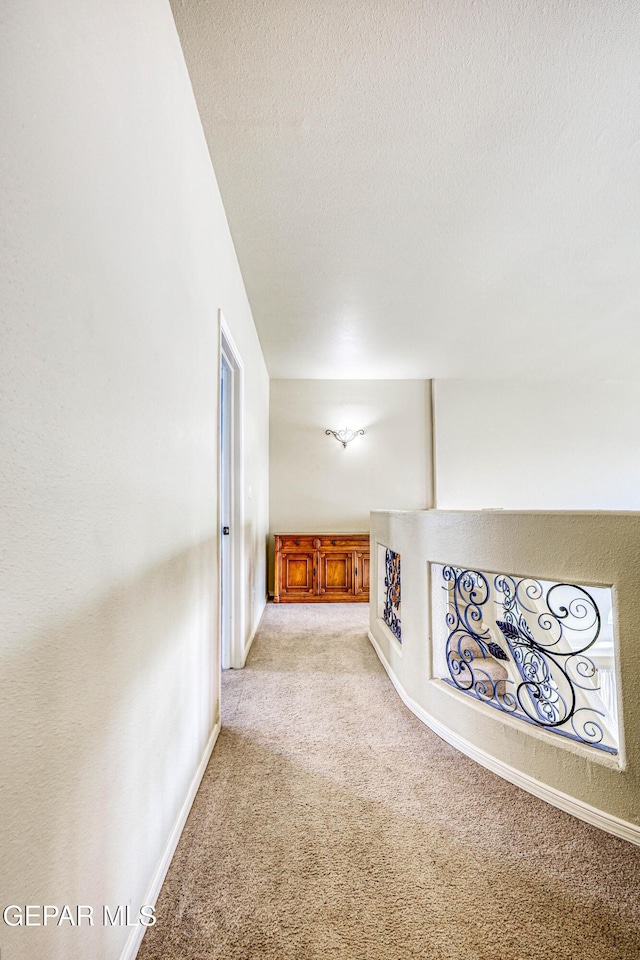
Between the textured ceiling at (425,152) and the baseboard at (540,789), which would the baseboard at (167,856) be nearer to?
the baseboard at (540,789)

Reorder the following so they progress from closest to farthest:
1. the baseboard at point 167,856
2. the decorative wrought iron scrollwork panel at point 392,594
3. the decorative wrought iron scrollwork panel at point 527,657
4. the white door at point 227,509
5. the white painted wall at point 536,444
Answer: the baseboard at point 167,856 → the decorative wrought iron scrollwork panel at point 527,657 → the decorative wrought iron scrollwork panel at point 392,594 → the white door at point 227,509 → the white painted wall at point 536,444

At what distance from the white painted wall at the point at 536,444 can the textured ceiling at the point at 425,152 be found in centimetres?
193

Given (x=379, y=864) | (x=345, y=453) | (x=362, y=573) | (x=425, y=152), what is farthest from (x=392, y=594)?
A: (x=345, y=453)

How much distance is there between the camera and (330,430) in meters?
5.59

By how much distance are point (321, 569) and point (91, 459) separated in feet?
14.1

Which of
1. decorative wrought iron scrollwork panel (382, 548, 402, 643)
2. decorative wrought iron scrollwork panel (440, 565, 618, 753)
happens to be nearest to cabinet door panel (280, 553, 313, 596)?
decorative wrought iron scrollwork panel (382, 548, 402, 643)

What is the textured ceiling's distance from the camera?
1.47 metres

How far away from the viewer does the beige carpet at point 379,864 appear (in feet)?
3.57

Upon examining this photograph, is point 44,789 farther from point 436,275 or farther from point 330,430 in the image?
point 330,430

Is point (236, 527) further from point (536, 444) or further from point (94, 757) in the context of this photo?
point (536, 444)

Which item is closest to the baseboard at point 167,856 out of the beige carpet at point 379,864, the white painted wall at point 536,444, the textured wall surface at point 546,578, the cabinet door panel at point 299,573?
the beige carpet at point 379,864

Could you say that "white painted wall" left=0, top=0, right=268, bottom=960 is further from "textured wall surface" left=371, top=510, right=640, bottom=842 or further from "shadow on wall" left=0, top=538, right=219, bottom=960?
"textured wall surface" left=371, top=510, right=640, bottom=842

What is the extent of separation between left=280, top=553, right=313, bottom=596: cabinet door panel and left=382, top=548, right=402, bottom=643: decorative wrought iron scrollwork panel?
1.82 meters

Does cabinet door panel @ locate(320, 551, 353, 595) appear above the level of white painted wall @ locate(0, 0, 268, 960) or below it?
below
